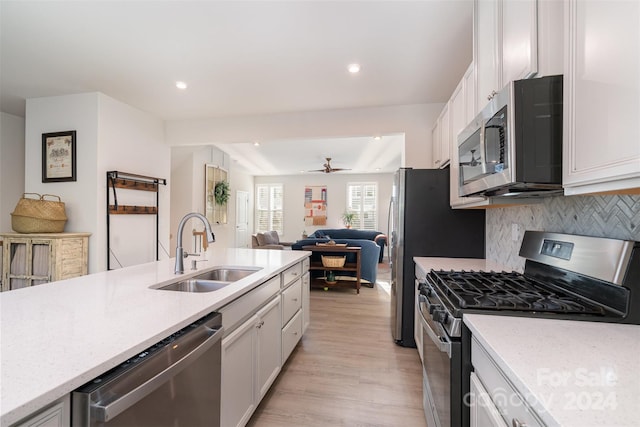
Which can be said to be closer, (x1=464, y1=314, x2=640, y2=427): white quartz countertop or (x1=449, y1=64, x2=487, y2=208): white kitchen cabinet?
(x1=464, y1=314, x2=640, y2=427): white quartz countertop

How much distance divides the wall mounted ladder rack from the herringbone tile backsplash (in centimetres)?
407

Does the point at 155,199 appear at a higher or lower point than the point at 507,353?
higher

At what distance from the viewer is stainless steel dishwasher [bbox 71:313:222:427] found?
0.70 meters

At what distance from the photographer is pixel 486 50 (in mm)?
1605

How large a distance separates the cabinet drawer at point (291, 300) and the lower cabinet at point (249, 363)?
0.14m

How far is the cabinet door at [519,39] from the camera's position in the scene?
113 cm

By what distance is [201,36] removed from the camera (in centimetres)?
227

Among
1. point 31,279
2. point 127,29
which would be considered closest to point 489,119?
point 127,29

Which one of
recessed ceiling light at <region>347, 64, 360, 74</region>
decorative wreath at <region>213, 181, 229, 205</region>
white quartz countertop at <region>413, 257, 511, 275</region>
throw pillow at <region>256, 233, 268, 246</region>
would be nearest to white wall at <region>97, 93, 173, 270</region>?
decorative wreath at <region>213, 181, 229, 205</region>

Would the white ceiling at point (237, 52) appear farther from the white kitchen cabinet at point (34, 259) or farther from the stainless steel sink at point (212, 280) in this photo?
the stainless steel sink at point (212, 280)

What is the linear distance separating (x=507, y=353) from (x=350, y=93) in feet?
10.00

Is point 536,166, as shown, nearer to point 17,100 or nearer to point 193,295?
point 193,295

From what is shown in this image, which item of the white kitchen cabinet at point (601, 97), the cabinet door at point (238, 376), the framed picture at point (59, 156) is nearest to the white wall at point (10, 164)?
the framed picture at point (59, 156)

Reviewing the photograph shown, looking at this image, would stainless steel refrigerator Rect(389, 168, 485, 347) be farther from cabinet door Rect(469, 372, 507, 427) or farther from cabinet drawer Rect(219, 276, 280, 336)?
cabinet door Rect(469, 372, 507, 427)
